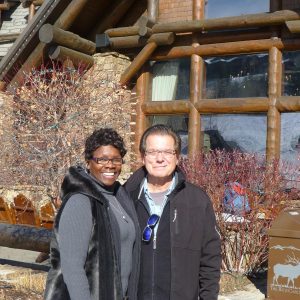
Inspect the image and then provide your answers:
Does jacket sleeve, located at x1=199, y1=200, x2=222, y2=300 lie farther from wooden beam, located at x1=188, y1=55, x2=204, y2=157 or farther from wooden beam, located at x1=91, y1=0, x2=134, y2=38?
wooden beam, located at x1=91, y1=0, x2=134, y2=38

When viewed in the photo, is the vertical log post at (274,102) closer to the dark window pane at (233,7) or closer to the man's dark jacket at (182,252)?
the dark window pane at (233,7)

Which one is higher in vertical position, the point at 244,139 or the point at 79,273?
the point at 244,139

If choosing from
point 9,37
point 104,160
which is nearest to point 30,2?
point 9,37

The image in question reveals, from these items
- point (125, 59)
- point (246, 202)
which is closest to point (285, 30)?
point (125, 59)

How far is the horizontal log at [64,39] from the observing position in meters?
9.84

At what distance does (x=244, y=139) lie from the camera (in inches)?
393

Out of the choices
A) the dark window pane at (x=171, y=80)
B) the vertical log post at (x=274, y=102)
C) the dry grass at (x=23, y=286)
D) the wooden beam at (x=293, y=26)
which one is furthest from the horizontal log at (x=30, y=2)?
the dry grass at (x=23, y=286)

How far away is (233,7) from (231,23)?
2.37 ft

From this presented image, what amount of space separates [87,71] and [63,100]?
242 cm

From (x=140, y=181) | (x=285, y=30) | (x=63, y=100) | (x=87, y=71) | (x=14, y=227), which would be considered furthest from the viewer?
(x=87, y=71)

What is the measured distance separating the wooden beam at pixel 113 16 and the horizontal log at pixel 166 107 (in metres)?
1.86

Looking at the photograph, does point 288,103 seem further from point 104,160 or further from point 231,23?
point 104,160

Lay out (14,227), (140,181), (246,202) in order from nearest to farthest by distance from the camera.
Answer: (140,181) → (14,227) → (246,202)

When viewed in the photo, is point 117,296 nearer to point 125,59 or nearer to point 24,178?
point 24,178
